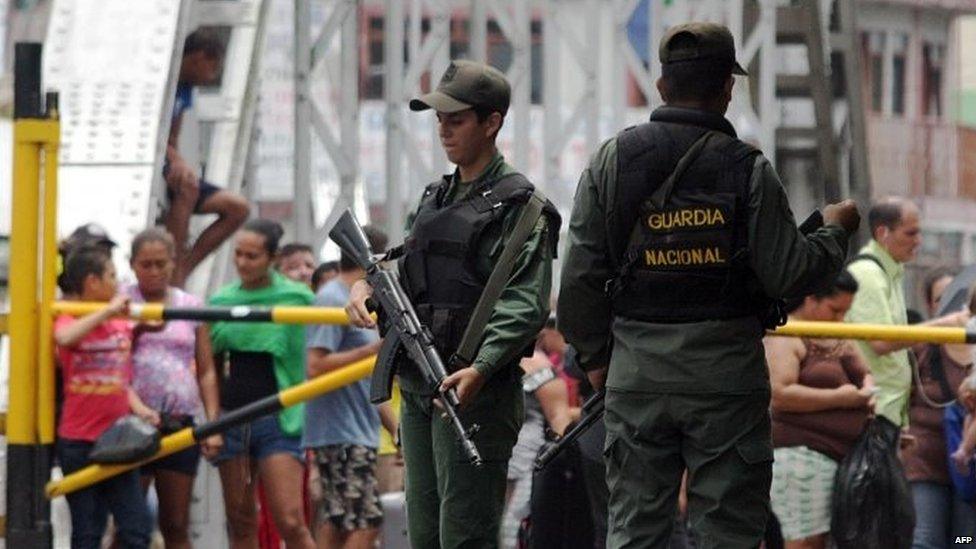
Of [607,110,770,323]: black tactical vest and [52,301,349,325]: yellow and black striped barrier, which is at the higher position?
[607,110,770,323]: black tactical vest

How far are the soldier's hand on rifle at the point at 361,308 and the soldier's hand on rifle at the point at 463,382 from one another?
564mm

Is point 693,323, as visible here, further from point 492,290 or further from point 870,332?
point 870,332

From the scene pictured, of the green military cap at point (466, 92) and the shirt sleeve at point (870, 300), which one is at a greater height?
the green military cap at point (466, 92)

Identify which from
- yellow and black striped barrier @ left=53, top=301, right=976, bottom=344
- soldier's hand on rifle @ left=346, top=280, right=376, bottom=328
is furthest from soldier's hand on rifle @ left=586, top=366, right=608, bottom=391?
yellow and black striped barrier @ left=53, top=301, right=976, bottom=344

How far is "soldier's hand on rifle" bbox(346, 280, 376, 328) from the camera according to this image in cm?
848

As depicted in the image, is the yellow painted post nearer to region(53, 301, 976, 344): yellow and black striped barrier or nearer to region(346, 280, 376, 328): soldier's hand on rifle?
region(53, 301, 976, 344): yellow and black striped barrier

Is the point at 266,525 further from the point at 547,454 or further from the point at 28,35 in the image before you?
the point at 28,35

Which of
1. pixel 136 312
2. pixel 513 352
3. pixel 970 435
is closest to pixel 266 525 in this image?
pixel 136 312

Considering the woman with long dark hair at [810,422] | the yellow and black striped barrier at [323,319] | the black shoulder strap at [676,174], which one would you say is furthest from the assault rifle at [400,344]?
the woman with long dark hair at [810,422]

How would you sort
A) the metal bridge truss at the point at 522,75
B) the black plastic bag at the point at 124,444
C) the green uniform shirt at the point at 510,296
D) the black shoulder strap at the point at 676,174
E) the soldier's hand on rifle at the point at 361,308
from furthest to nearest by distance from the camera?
1. the metal bridge truss at the point at 522,75
2. the black plastic bag at the point at 124,444
3. the soldier's hand on rifle at the point at 361,308
4. the green uniform shirt at the point at 510,296
5. the black shoulder strap at the point at 676,174

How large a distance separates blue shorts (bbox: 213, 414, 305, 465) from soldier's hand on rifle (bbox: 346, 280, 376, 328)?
3.05 meters

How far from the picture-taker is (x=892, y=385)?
11250 millimetres

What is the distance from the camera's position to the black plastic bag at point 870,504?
34.7ft

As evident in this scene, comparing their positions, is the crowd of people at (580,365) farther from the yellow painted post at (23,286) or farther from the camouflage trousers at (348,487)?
the yellow painted post at (23,286)
